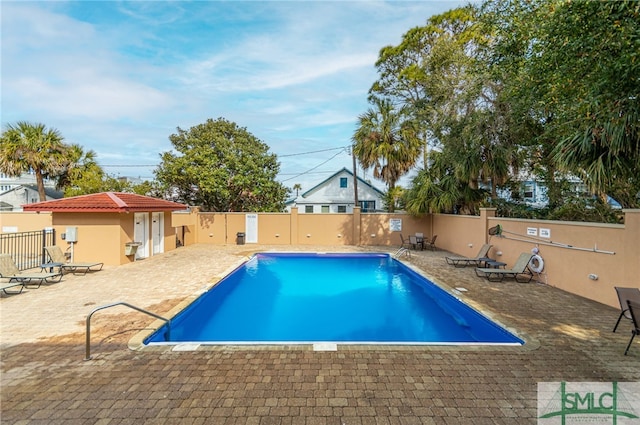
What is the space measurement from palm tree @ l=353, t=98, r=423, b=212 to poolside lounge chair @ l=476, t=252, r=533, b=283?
30.7 feet

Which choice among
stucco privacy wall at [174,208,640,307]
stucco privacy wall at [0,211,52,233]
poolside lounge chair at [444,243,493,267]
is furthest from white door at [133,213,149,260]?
poolside lounge chair at [444,243,493,267]

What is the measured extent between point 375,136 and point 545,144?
28.1 ft

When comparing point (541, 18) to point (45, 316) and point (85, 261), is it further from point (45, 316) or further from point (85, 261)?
point (85, 261)

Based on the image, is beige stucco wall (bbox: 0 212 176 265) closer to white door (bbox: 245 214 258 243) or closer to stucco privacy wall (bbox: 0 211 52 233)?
stucco privacy wall (bbox: 0 211 52 233)

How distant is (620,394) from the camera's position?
341 centimetres

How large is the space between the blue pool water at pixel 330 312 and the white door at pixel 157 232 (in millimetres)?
4937

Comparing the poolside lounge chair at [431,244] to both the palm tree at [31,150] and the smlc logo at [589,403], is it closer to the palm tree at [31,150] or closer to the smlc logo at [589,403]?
the smlc logo at [589,403]

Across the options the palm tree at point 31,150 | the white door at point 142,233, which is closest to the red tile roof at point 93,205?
the white door at point 142,233

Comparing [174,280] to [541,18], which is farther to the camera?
[174,280]

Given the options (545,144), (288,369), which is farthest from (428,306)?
(545,144)

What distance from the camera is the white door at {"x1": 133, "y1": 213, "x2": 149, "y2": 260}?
1263 cm

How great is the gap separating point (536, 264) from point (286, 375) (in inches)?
345

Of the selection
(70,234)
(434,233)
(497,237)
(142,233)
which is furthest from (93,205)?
(434,233)

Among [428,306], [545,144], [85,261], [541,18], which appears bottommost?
[428,306]
